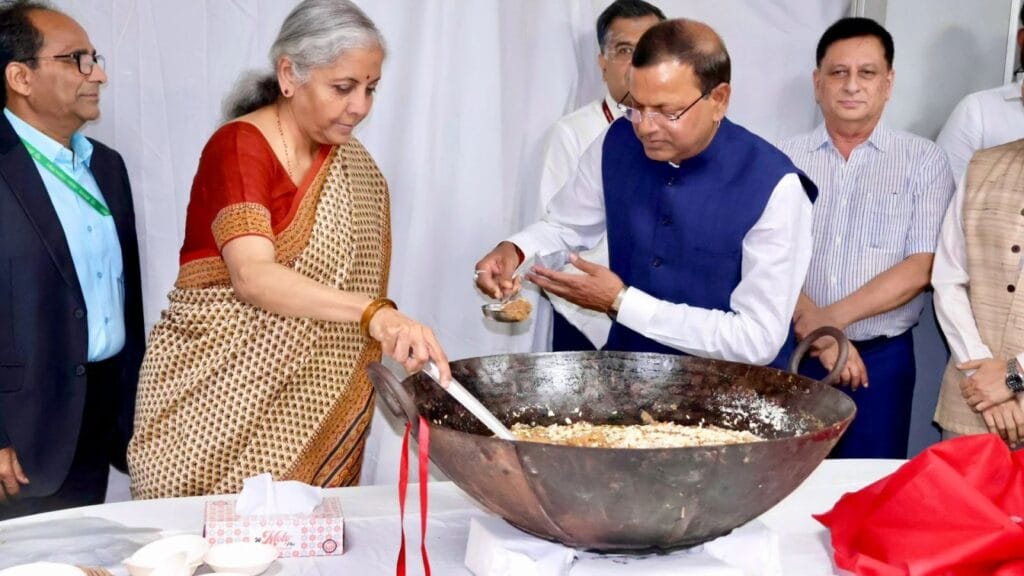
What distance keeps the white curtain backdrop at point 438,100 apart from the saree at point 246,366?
66 centimetres

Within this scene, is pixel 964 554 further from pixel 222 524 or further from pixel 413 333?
pixel 222 524

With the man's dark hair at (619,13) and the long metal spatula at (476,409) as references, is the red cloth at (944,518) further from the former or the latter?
the man's dark hair at (619,13)

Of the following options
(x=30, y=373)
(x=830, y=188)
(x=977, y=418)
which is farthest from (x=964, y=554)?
(x=30, y=373)

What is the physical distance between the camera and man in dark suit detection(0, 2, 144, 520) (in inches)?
110

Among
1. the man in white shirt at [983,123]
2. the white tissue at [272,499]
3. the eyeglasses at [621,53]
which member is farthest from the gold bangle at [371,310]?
the man in white shirt at [983,123]

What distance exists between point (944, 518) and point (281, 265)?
54.3 inches

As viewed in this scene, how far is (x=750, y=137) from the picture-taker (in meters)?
2.66

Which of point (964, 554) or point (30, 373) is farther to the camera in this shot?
point (30, 373)

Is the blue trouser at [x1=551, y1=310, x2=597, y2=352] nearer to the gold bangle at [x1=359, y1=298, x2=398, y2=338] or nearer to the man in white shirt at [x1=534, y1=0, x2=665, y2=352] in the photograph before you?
the man in white shirt at [x1=534, y1=0, x2=665, y2=352]

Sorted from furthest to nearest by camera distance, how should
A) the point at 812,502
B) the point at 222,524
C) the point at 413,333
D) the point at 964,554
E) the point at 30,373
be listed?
the point at 30,373, the point at 812,502, the point at 413,333, the point at 222,524, the point at 964,554

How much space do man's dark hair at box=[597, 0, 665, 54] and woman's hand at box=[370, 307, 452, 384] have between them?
5.55ft

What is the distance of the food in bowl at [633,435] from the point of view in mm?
1852

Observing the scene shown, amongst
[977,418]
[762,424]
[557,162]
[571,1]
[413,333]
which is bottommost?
[977,418]

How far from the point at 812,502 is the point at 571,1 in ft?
6.34
